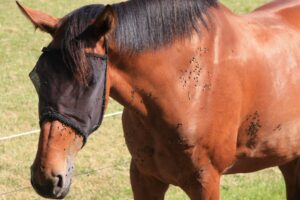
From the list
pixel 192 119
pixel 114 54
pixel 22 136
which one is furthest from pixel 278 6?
pixel 22 136

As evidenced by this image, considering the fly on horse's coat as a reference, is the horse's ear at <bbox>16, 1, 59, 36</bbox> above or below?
above

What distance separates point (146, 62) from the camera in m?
2.23

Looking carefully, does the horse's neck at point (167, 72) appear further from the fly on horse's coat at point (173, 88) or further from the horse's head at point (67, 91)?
the horse's head at point (67, 91)

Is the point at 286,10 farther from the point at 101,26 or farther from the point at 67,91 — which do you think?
the point at 67,91

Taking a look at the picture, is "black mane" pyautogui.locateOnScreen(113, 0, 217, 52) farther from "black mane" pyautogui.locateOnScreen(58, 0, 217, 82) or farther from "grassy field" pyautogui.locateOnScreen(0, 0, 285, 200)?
"grassy field" pyautogui.locateOnScreen(0, 0, 285, 200)

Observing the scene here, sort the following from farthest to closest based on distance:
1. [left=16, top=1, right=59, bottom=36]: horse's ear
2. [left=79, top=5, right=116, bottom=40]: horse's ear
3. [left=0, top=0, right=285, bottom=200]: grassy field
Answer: [left=0, top=0, right=285, bottom=200]: grassy field, [left=16, top=1, right=59, bottom=36]: horse's ear, [left=79, top=5, right=116, bottom=40]: horse's ear

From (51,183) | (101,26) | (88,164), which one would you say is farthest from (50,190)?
(88,164)

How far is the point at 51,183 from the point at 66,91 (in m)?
0.34

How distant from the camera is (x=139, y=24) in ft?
7.28

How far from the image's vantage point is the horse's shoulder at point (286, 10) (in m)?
3.08

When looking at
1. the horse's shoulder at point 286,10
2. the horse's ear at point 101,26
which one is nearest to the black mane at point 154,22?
the horse's ear at point 101,26

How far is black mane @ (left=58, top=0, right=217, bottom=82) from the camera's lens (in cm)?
197

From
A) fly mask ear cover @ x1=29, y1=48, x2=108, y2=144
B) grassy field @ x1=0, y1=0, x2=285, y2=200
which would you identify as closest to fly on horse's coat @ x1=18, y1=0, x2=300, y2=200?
fly mask ear cover @ x1=29, y1=48, x2=108, y2=144

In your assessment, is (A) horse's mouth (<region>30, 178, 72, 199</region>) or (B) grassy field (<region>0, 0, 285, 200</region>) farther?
(B) grassy field (<region>0, 0, 285, 200</region>)
